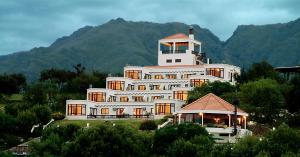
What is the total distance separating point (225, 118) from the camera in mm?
89938

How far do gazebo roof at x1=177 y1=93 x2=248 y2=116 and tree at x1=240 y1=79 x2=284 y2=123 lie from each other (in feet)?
14.0

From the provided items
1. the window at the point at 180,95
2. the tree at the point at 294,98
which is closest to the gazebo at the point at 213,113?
the tree at the point at 294,98

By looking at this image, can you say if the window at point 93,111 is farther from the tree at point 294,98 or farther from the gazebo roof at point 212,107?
the tree at point 294,98

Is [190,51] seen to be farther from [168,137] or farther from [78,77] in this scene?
[168,137]

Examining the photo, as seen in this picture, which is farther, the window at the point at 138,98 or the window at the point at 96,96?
the window at the point at 96,96

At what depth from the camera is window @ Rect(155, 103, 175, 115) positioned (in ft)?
345

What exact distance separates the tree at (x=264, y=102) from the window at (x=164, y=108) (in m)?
14.2

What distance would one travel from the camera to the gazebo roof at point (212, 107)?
8831cm

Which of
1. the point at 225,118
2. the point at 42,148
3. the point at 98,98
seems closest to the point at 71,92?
the point at 98,98

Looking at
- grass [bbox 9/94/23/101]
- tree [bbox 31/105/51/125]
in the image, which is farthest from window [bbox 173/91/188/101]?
grass [bbox 9/94/23/101]

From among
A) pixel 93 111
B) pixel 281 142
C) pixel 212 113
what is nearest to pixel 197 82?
pixel 93 111

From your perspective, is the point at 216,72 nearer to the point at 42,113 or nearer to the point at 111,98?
the point at 111,98

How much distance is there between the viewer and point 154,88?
386ft

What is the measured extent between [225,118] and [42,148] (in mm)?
25983
